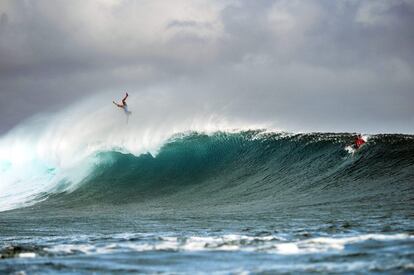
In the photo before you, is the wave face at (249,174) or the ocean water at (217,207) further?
the wave face at (249,174)

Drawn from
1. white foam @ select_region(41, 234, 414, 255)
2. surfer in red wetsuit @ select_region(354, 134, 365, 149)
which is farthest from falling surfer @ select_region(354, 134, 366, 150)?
white foam @ select_region(41, 234, 414, 255)

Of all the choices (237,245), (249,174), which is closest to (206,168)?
(249,174)

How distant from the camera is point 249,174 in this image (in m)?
21.1

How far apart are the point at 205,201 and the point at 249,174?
3399 millimetres

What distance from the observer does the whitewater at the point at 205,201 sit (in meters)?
7.04

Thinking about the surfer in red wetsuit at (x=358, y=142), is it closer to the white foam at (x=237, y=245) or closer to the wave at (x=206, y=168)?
the wave at (x=206, y=168)

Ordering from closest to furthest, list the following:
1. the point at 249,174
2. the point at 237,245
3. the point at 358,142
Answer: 1. the point at 237,245
2. the point at 358,142
3. the point at 249,174

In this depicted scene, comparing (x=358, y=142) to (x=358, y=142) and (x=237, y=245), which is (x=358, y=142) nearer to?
(x=358, y=142)

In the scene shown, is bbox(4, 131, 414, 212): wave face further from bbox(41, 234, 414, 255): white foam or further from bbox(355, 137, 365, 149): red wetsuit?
bbox(41, 234, 414, 255): white foam

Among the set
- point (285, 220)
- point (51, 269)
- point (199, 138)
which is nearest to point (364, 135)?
point (199, 138)

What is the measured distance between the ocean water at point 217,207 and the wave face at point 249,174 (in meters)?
0.06

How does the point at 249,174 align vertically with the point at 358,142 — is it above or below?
below

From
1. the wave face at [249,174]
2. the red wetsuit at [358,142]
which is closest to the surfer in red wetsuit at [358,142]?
the red wetsuit at [358,142]

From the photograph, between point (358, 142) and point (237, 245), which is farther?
point (358, 142)
